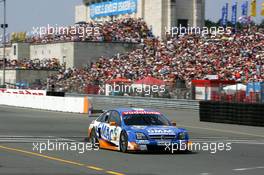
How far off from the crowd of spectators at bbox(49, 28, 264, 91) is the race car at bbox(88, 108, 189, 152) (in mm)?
25115

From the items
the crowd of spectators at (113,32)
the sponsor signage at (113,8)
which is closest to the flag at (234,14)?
the crowd of spectators at (113,32)

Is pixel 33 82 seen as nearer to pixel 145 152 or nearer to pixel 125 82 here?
pixel 125 82

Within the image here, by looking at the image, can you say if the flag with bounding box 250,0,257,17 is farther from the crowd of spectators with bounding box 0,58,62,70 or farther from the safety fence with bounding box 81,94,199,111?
the crowd of spectators with bounding box 0,58,62,70

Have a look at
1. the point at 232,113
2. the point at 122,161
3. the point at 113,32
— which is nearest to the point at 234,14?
the point at 113,32

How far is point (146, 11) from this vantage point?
244ft

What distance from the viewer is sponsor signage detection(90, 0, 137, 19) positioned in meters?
76.7

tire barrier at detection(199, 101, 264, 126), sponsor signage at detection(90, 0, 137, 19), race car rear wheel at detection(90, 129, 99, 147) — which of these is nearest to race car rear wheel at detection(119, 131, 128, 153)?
race car rear wheel at detection(90, 129, 99, 147)

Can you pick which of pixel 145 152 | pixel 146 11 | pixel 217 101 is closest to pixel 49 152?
pixel 145 152

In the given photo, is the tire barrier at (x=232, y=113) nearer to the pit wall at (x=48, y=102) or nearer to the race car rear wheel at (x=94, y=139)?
the pit wall at (x=48, y=102)

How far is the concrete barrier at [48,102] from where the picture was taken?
4160 centimetres

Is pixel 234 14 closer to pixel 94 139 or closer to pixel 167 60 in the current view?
pixel 167 60

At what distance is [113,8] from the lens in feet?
262

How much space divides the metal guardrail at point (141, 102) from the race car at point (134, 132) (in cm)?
2528

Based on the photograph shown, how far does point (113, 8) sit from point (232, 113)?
158 feet
